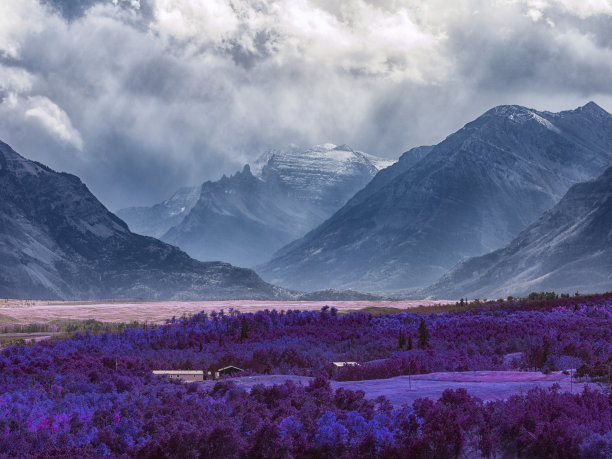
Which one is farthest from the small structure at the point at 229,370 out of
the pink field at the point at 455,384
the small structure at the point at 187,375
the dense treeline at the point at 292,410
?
the pink field at the point at 455,384

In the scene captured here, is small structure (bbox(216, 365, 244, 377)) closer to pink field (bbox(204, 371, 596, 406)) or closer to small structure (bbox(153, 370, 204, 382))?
small structure (bbox(153, 370, 204, 382))

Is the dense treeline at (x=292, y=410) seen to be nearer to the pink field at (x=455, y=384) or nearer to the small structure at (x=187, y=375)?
the pink field at (x=455, y=384)

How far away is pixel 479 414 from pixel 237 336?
1136 inches

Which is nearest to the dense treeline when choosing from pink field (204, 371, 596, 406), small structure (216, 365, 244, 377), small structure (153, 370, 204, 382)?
small structure (216, 365, 244, 377)

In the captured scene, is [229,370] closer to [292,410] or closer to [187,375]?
[187,375]

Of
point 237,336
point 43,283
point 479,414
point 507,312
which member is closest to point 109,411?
point 479,414

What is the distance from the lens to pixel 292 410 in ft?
52.5

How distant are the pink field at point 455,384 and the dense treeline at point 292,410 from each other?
113 cm

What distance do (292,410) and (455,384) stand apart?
19.8 ft

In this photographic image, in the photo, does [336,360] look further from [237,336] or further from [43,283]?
[43,283]

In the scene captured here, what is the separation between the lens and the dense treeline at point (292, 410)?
13.2m

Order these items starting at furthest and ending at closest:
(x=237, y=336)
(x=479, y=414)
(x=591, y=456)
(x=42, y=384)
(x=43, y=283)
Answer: (x=43, y=283) < (x=237, y=336) < (x=42, y=384) < (x=479, y=414) < (x=591, y=456)

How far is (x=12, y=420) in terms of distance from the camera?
618 inches

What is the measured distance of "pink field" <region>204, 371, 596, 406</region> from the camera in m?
17.9
